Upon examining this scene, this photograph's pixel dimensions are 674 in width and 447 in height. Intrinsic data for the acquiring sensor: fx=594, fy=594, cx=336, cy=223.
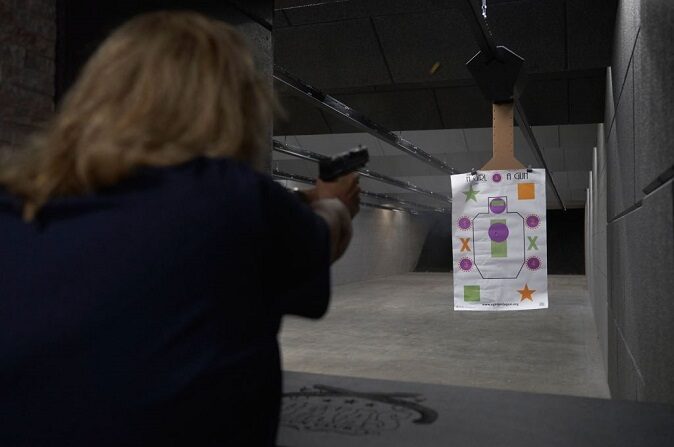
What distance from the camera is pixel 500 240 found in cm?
290

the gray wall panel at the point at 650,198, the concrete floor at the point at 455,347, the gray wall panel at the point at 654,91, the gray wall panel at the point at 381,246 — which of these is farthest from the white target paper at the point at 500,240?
the gray wall panel at the point at 381,246

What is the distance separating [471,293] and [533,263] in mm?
324

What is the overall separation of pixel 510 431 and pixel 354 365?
13.5ft

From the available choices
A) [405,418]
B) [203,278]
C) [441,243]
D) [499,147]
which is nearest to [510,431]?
[405,418]

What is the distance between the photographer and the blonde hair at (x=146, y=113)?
688mm

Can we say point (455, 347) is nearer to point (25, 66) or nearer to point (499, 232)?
point (499, 232)

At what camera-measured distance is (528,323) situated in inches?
296

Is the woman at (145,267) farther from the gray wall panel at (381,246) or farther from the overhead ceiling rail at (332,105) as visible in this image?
the gray wall panel at (381,246)

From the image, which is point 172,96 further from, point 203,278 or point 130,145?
point 203,278

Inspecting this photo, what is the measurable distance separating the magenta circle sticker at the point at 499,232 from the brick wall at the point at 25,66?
204 cm

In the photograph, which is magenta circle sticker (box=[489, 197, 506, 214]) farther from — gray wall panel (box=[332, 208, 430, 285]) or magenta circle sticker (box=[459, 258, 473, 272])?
gray wall panel (box=[332, 208, 430, 285])

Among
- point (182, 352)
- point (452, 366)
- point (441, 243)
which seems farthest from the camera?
point (441, 243)

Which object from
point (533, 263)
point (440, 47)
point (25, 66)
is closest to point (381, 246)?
point (440, 47)

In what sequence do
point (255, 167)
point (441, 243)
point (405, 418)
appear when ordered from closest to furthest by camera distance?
point (255, 167)
point (405, 418)
point (441, 243)
